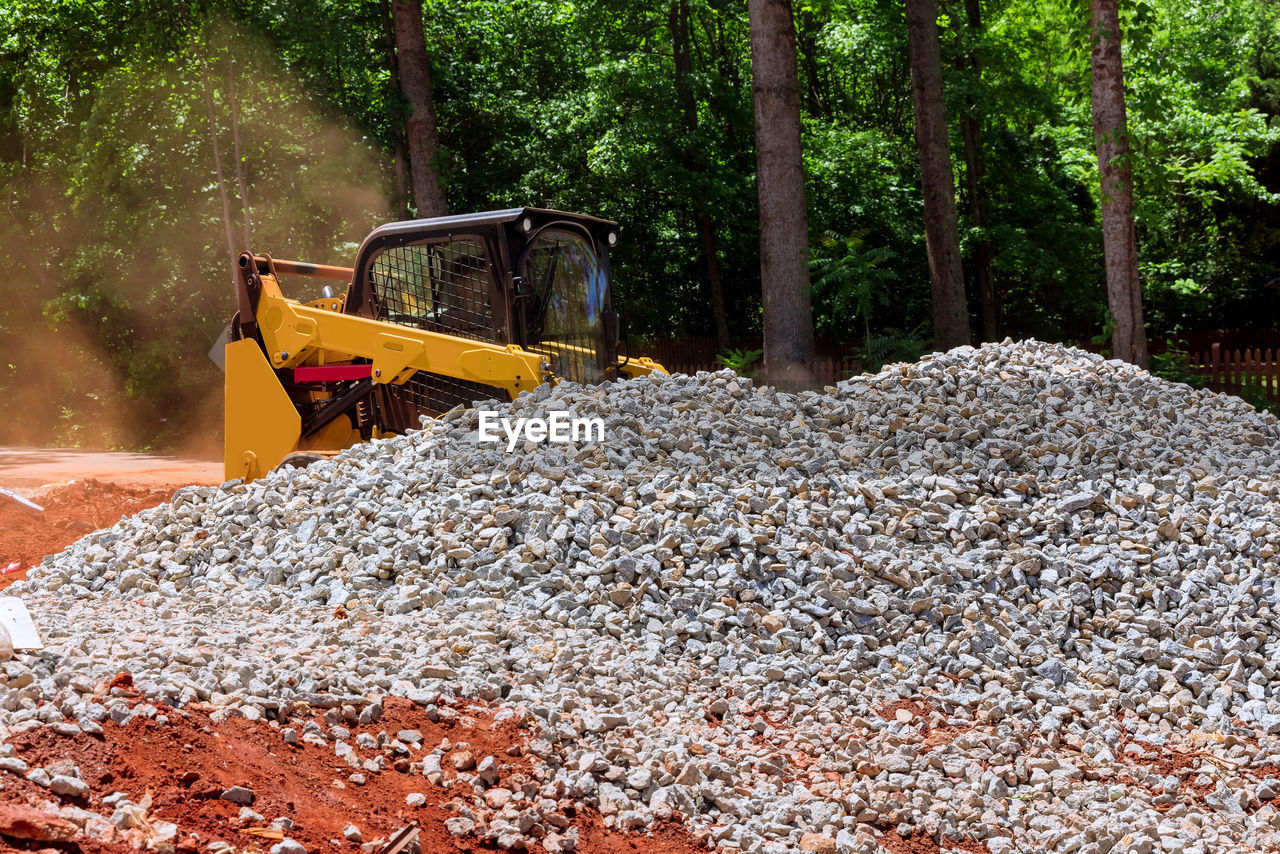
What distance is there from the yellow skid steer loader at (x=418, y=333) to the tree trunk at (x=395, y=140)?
29.8 ft

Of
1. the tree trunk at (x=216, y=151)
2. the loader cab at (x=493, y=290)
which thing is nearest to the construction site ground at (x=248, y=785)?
the loader cab at (x=493, y=290)

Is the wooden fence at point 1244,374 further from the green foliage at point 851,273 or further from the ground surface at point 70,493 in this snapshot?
the ground surface at point 70,493

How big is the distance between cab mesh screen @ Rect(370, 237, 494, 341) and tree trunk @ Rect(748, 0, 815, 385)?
4867mm

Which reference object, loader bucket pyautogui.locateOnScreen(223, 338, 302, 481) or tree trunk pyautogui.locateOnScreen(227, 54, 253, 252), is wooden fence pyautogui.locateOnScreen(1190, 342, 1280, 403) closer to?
loader bucket pyautogui.locateOnScreen(223, 338, 302, 481)

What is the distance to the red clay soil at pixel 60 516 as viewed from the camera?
8.43 meters

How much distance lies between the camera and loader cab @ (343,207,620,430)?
25.8 ft

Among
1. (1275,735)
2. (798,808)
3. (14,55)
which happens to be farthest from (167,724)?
(14,55)

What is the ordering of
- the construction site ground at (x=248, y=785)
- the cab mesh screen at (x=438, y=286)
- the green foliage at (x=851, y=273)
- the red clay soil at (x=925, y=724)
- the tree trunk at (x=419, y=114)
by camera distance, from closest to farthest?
the construction site ground at (x=248, y=785), the red clay soil at (x=925, y=724), the cab mesh screen at (x=438, y=286), the green foliage at (x=851, y=273), the tree trunk at (x=419, y=114)

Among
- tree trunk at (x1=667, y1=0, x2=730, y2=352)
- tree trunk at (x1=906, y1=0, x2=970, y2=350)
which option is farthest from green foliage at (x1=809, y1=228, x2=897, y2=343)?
tree trunk at (x1=667, y1=0, x2=730, y2=352)

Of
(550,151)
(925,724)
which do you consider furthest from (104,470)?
(925,724)

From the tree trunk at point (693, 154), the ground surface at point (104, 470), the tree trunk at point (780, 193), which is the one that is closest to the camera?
the tree trunk at point (780, 193)

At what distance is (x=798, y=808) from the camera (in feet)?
13.0

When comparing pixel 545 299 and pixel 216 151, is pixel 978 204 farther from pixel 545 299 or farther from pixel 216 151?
pixel 545 299

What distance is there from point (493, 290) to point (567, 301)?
27.4 inches
